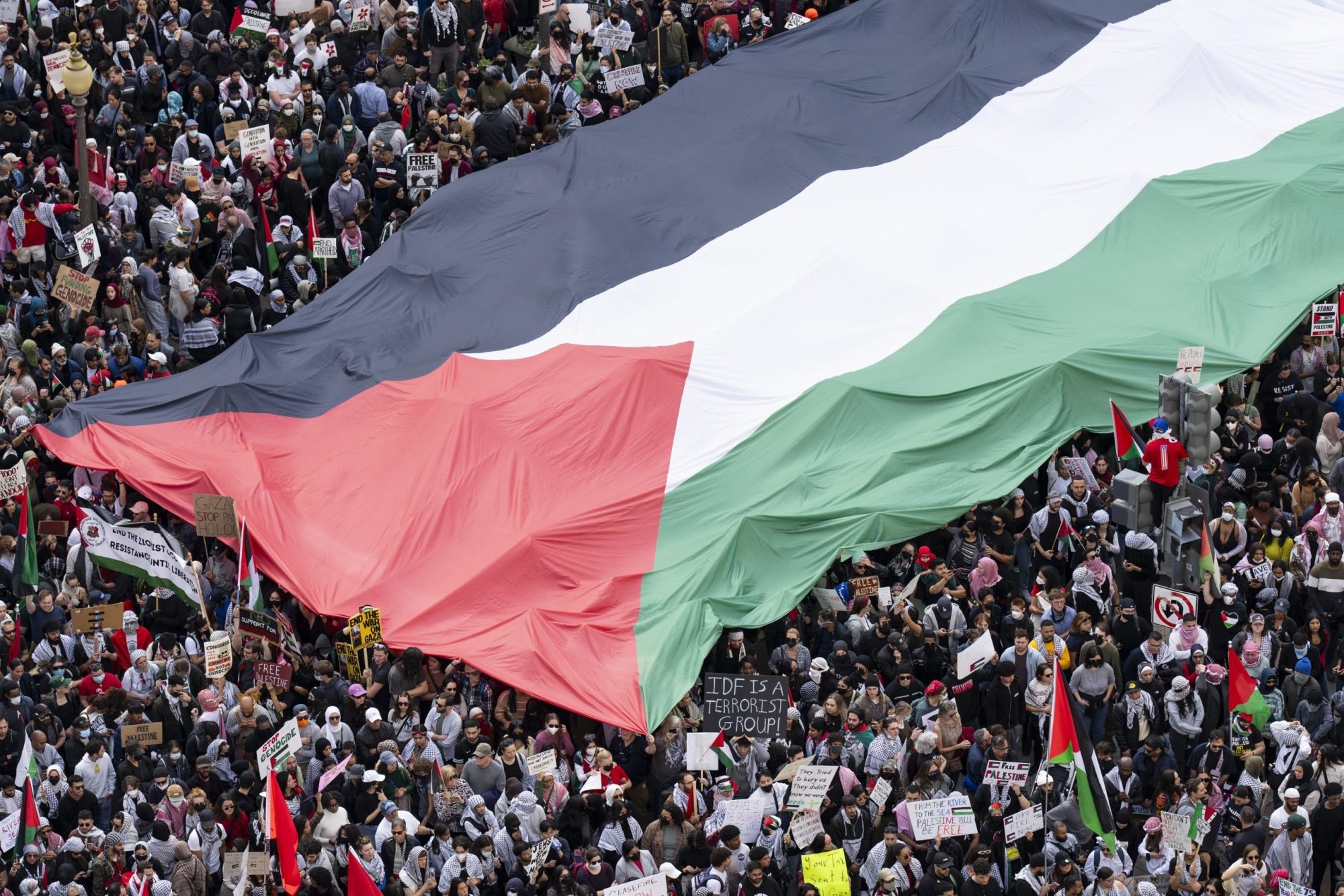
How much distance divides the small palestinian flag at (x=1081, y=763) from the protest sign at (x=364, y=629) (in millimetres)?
6148

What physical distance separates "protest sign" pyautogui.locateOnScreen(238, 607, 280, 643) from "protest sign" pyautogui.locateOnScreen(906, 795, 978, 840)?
6.31 metres

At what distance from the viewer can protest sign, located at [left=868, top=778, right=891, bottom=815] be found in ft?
65.9

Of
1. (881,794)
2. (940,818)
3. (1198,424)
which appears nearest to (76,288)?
(881,794)

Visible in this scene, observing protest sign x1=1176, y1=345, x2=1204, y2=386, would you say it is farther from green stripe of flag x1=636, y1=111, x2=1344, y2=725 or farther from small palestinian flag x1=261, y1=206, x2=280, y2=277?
small palestinian flag x1=261, y1=206, x2=280, y2=277

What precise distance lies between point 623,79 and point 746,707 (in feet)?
38.3

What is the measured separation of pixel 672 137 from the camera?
28.7 m

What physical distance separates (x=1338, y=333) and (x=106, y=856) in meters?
14.5

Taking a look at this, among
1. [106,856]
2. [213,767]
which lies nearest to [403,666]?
[213,767]

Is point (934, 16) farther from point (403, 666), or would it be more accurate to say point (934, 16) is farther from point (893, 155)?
point (403, 666)

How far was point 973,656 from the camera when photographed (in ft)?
71.4

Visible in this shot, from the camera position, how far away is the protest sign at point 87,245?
26875mm

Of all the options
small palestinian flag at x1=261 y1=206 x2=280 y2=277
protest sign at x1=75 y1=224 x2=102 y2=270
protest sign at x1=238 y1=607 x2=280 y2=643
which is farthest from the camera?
small palestinian flag at x1=261 y1=206 x2=280 y2=277

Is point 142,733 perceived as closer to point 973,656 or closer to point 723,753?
point 723,753

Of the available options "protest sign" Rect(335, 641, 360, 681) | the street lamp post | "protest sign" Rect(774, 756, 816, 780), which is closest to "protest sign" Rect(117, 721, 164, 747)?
"protest sign" Rect(335, 641, 360, 681)
